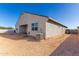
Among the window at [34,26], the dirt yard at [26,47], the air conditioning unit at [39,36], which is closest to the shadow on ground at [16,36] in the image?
the dirt yard at [26,47]

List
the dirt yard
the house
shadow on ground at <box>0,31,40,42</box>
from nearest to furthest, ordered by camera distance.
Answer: the dirt yard < shadow on ground at <box>0,31,40,42</box> < the house

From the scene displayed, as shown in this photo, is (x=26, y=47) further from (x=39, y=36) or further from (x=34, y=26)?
(x=34, y=26)

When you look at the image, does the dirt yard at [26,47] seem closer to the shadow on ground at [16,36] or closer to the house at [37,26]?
the shadow on ground at [16,36]

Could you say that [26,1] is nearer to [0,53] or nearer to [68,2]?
[68,2]

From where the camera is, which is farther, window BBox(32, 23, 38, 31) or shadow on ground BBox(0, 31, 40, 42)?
window BBox(32, 23, 38, 31)

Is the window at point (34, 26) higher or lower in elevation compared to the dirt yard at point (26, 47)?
higher

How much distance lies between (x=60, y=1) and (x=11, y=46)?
6.64ft

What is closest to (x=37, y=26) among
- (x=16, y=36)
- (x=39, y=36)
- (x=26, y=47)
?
(x=39, y=36)

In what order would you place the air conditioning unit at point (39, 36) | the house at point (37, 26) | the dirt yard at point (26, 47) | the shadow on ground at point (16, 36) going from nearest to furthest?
the dirt yard at point (26, 47) → the shadow on ground at point (16, 36) → the air conditioning unit at point (39, 36) → the house at point (37, 26)

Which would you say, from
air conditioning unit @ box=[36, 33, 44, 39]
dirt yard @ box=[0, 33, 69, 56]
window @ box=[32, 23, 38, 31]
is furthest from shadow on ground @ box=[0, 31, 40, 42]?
window @ box=[32, 23, 38, 31]

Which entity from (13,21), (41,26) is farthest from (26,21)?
(13,21)

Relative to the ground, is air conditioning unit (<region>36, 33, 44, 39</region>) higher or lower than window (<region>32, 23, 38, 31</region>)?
lower

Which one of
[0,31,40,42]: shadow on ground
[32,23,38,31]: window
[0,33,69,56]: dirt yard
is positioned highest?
[32,23,38,31]: window

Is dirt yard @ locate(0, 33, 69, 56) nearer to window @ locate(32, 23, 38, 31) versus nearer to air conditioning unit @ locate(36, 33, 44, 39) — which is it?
air conditioning unit @ locate(36, 33, 44, 39)
